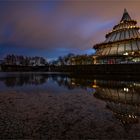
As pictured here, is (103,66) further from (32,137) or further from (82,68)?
(32,137)

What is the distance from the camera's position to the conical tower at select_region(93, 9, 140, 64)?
56.3 metres

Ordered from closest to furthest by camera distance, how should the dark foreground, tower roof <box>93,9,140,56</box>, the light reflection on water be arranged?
the dark foreground
the light reflection on water
tower roof <box>93,9,140,56</box>

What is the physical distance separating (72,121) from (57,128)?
1002mm

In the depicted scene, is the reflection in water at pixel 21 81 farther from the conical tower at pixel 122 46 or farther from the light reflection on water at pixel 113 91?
the conical tower at pixel 122 46

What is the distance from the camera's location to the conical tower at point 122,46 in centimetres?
5634

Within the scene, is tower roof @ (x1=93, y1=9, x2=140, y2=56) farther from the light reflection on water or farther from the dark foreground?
the dark foreground

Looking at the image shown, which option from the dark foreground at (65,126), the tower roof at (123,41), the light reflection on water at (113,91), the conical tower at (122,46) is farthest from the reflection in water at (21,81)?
the tower roof at (123,41)

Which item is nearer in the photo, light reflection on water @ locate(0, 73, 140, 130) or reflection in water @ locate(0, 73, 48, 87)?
light reflection on water @ locate(0, 73, 140, 130)

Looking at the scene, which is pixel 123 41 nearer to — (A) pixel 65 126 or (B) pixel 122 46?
(B) pixel 122 46

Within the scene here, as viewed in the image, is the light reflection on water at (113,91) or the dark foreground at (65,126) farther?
the light reflection on water at (113,91)

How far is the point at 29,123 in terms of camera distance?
21.4 ft

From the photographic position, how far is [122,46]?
64.5 meters

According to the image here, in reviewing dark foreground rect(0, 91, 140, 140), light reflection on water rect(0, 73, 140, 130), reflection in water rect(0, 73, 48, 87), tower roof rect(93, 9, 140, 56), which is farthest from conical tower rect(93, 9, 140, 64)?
dark foreground rect(0, 91, 140, 140)

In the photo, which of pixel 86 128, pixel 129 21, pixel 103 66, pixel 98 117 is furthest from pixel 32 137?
pixel 129 21
